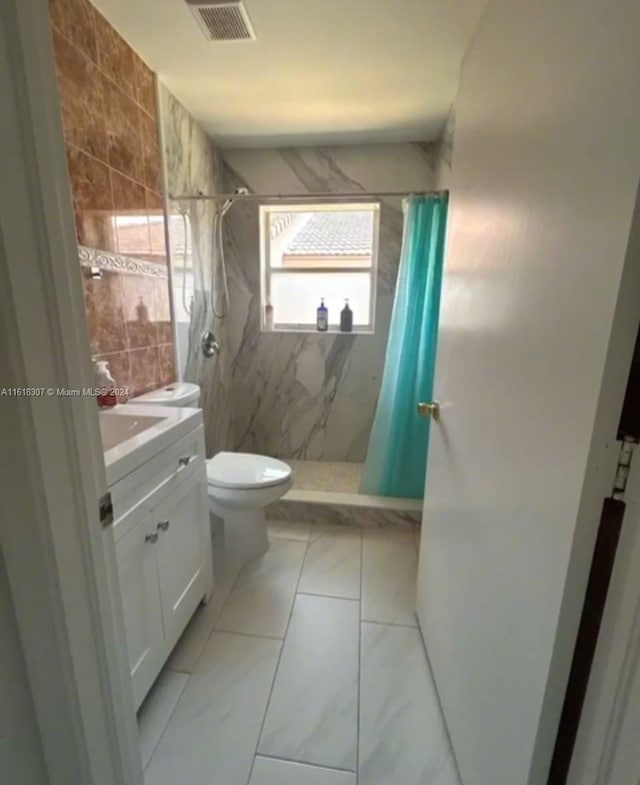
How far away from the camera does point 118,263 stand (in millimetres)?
1576

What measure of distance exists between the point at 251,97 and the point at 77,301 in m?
1.93

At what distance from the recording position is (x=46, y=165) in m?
0.52

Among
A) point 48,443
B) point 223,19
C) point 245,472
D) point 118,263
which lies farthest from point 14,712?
point 223,19

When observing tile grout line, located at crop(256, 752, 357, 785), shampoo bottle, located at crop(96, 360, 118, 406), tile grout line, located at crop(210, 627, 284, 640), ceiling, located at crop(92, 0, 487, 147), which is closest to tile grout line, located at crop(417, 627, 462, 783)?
tile grout line, located at crop(256, 752, 357, 785)

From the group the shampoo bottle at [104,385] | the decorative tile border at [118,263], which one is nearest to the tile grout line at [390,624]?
the shampoo bottle at [104,385]

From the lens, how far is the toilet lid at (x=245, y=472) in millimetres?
1740

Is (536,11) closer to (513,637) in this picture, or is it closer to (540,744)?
(513,637)

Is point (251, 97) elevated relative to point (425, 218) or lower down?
elevated

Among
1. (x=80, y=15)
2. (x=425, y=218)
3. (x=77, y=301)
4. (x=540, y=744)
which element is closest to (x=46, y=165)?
(x=77, y=301)

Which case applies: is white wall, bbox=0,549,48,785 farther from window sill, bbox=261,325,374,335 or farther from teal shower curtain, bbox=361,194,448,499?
window sill, bbox=261,325,374,335

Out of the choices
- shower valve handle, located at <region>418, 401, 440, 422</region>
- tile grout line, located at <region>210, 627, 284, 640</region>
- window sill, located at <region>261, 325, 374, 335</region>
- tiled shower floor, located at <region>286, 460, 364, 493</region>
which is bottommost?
tile grout line, located at <region>210, 627, 284, 640</region>

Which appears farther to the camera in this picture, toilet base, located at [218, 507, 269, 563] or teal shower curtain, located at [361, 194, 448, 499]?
teal shower curtain, located at [361, 194, 448, 499]

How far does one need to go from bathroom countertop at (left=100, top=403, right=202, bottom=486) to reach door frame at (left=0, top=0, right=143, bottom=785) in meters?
0.33

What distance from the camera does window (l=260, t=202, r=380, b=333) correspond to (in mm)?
2744
